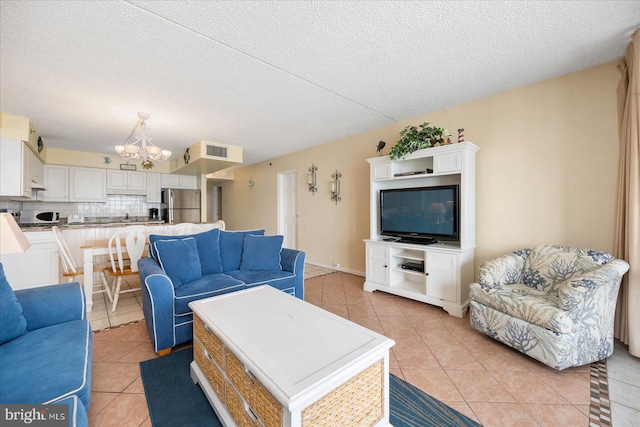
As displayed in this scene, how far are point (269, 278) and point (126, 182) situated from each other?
5.04 m

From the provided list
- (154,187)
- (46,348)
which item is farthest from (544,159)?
(154,187)

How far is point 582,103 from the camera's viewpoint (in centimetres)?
241

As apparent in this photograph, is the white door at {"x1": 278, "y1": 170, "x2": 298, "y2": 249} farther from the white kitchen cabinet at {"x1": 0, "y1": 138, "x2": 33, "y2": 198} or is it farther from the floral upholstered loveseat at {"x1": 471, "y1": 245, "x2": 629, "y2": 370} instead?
the floral upholstered loveseat at {"x1": 471, "y1": 245, "x2": 629, "y2": 370}

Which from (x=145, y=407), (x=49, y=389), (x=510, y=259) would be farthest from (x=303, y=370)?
(x=510, y=259)

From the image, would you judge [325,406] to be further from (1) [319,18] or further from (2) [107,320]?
(2) [107,320]

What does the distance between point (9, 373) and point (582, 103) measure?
4.25m

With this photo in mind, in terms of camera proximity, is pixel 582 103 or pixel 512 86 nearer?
pixel 582 103

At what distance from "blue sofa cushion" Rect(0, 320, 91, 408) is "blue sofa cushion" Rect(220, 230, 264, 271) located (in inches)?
60.6

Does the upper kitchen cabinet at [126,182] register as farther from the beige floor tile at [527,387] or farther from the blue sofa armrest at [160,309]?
the beige floor tile at [527,387]

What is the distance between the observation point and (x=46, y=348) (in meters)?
1.27

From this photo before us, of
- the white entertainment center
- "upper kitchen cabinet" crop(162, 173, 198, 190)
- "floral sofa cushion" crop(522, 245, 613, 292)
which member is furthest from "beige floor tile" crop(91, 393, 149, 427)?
"upper kitchen cabinet" crop(162, 173, 198, 190)

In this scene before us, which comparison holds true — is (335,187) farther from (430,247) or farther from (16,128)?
(16,128)

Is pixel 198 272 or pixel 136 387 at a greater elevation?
pixel 198 272

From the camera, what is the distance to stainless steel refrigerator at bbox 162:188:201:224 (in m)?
6.00
